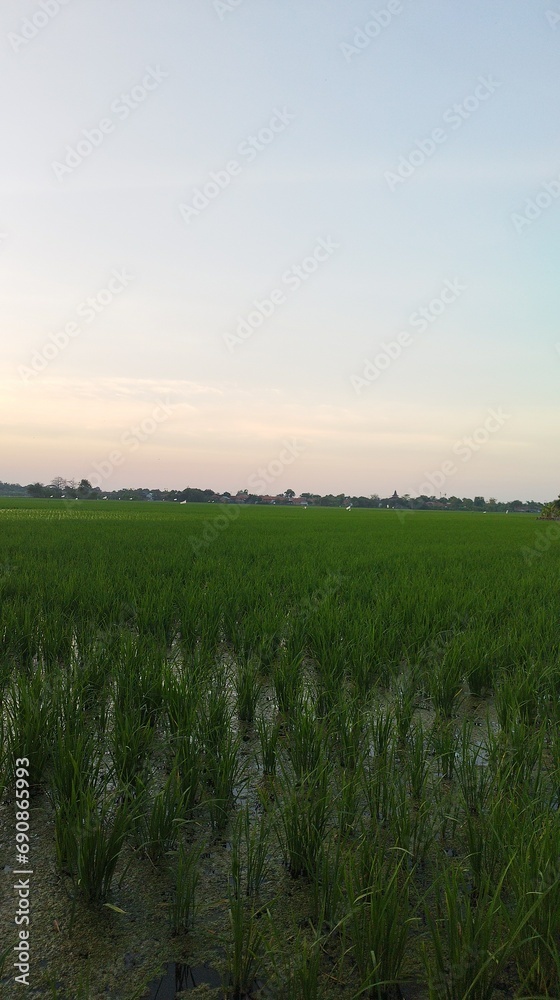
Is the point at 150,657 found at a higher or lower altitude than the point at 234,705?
higher

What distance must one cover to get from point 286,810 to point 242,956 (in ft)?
1.59

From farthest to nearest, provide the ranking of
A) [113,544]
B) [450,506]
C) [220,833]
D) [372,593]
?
[450,506] → [113,544] → [372,593] → [220,833]

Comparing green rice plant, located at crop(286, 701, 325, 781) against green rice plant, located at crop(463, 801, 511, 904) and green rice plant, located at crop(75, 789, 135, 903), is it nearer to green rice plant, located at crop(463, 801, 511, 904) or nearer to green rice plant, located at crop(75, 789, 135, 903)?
green rice plant, located at crop(463, 801, 511, 904)

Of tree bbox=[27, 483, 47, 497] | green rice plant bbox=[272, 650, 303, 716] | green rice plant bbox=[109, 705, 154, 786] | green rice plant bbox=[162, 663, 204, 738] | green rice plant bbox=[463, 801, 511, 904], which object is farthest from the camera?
tree bbox=[27, 483, 47, 497]

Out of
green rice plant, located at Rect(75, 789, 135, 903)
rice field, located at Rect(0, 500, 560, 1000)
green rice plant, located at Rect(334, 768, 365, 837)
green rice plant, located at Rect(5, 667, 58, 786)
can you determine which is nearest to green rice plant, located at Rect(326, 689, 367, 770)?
rice field, located at Rect(0, 500, 560, 1000)

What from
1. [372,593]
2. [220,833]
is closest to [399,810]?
[220,833]

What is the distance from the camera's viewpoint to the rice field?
4.51ft

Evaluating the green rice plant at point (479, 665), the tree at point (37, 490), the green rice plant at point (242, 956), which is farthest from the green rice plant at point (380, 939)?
the tree at point (37, 490)

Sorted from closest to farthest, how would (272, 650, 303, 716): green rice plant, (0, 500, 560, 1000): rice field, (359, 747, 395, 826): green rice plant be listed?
(0, 500, 560, 1000): rice field, (359, 747, 395, 826): green rice plant, (272, 650, 303, 716): green rice plant

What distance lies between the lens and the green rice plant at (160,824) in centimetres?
181

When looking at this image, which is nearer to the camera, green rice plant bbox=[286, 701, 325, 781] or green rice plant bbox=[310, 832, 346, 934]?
green rice plant bbox=[310, 832, 346, 934]

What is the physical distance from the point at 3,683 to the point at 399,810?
250cm

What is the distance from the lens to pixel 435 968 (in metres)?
1.38

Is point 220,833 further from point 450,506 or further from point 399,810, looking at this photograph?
point 450,506
